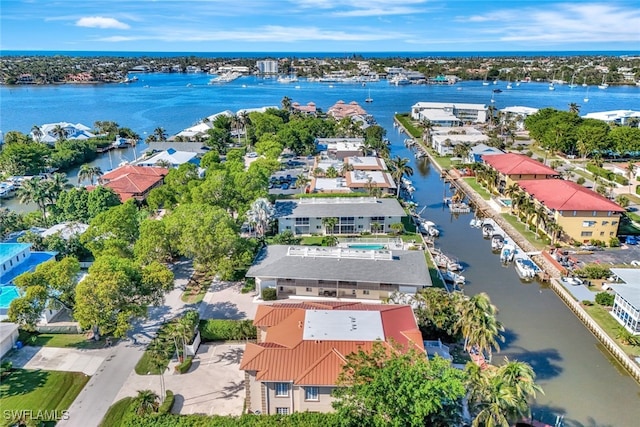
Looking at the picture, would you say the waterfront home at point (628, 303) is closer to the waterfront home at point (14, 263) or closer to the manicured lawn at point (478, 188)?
the manicured lawn at point (478, 188)

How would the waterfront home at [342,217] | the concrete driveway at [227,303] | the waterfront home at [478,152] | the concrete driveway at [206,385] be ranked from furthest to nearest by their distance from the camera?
the waterfront home at [478,152] → the waterfront home at [342,217] → the concrete driveway at [227,303] → the concrete driveway at [206,385]

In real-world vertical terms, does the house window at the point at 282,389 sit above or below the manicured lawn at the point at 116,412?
above

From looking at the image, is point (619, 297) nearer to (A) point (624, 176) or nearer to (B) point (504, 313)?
(B) point (504, 313)

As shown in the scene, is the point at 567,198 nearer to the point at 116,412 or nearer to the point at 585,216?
the point at 585,216

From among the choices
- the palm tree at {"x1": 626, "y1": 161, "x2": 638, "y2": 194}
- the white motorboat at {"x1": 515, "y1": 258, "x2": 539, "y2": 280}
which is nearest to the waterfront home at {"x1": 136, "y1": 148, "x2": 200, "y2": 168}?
the white motorboat at {"x1": 515, "y1": 258, "x2": 539, "y2": 280}

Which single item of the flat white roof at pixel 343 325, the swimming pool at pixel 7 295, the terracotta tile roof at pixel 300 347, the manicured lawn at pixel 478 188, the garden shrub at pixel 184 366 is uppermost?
the flat white roof at pixel 343 325

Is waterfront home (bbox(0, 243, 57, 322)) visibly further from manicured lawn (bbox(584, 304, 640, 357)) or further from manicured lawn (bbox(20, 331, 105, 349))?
manicured lawn (bbox(584, 304, 640, 357))

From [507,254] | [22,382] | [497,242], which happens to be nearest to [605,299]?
[507,254]

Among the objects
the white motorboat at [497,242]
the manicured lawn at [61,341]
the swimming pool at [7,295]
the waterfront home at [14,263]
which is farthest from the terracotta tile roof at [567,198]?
the swimming pool at [7,295]
